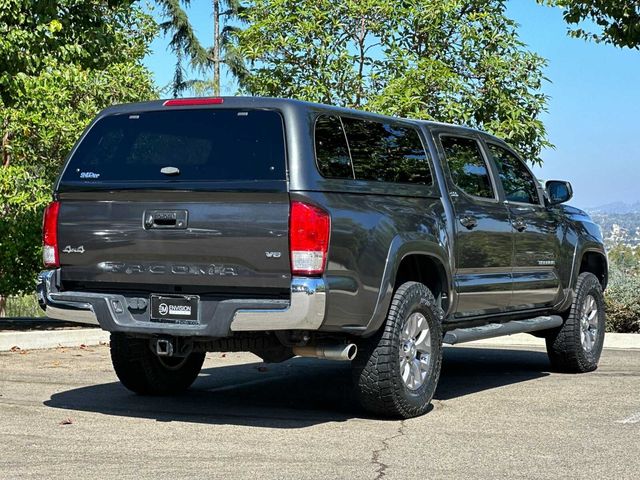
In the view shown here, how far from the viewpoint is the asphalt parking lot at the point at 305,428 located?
6.39 meters

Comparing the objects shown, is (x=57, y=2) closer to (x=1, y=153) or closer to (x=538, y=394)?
(x=538, y=394)

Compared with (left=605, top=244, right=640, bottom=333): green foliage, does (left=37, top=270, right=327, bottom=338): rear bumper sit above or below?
above

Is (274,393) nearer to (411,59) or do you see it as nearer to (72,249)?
(72,249)

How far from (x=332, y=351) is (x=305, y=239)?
89 centimetres

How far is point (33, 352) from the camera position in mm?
12766

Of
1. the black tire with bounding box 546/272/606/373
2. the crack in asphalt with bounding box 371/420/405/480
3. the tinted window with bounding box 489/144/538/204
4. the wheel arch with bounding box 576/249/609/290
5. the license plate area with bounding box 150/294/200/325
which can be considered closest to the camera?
the crack in asphalt with bounding box 371/420/405/480

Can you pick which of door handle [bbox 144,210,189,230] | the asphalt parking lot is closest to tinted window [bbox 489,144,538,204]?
the asphalt parking lot

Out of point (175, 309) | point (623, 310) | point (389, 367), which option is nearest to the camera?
point (175, 309)

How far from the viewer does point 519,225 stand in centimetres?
993

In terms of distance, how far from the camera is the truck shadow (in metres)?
8.39

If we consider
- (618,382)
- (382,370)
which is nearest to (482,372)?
(618,382)

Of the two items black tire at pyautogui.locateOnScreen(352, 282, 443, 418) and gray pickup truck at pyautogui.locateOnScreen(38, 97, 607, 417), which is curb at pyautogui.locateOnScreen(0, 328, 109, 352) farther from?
black tire at pyautogui.locateOnScreen(352, 282, 443, 418)

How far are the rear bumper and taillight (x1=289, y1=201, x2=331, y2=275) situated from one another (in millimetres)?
80

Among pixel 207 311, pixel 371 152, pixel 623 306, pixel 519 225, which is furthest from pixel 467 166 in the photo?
pixel 623 306
